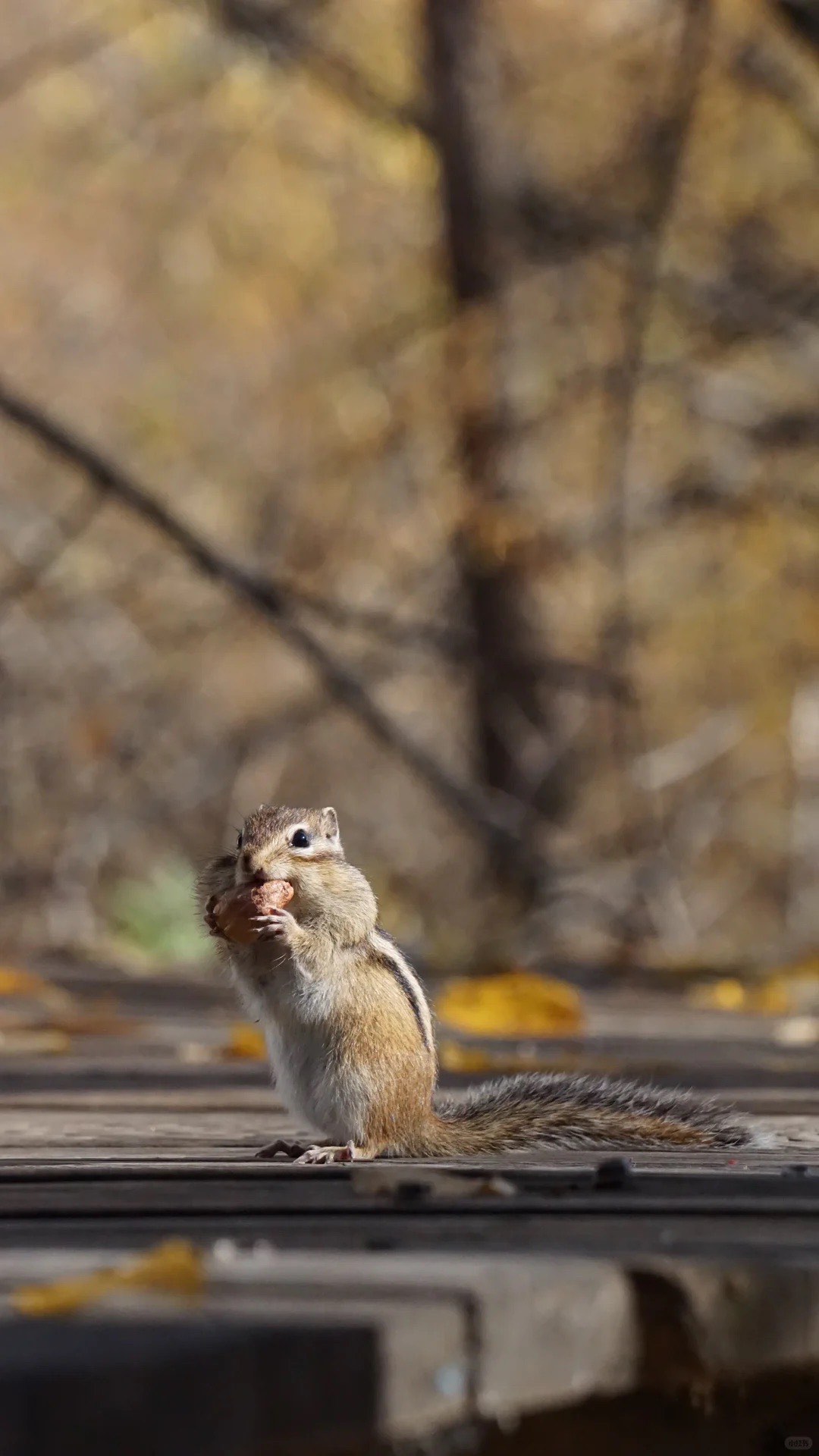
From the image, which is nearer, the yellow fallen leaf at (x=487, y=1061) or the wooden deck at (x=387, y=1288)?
the wooden deck at (x=387, y=1288)

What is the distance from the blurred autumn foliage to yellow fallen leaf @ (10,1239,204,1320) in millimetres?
5740

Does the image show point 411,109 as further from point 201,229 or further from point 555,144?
point 201,229

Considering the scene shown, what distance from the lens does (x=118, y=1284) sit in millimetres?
1957

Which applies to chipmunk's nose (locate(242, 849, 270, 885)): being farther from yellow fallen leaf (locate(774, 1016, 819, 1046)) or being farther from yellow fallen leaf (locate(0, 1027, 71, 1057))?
yellow fallen leaf (locate(774, 1016, 819, 1046))

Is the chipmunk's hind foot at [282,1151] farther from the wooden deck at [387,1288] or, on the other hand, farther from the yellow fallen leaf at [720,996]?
the yellow fallen leaf at [720,996]

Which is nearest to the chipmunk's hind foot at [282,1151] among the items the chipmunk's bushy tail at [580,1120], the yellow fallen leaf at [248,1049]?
the chipmunk's bushy tail at [580,1120]

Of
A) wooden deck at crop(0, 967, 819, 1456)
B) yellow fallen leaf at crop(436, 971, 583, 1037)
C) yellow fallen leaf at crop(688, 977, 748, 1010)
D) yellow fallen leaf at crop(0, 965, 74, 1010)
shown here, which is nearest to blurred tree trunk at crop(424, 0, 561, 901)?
yellow fallen leaf at crop(688, 977, 748, 1010)

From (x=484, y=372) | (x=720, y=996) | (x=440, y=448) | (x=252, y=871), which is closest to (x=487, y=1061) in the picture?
(x=252, y=871)

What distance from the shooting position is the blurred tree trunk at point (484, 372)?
451 inches

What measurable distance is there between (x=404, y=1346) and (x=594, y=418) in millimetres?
12360

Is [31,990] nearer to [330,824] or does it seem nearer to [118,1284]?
[330,824]

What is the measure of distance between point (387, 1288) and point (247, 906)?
147 cm

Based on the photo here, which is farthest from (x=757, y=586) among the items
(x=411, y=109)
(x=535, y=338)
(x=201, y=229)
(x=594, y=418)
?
(x=201, y=229)

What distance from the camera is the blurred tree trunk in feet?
37.6
